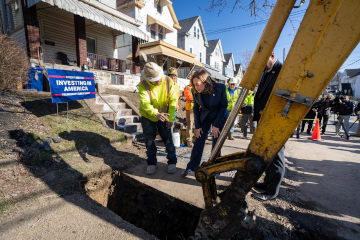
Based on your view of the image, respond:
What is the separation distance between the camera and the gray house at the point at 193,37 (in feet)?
75.7

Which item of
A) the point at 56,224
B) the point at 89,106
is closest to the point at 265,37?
the point at 56,224

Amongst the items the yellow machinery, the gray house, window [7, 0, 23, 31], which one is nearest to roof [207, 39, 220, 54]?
the gray house

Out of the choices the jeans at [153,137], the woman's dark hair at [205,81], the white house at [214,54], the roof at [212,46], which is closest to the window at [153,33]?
the white house at [214,54]

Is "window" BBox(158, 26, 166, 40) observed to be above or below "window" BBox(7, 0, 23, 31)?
above

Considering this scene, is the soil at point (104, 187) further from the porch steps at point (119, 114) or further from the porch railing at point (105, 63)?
the porch railing at point (105, 63)

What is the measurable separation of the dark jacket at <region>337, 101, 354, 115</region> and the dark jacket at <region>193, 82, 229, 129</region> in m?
7.96

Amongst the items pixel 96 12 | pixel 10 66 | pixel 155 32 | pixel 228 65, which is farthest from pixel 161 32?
pixel 228 65

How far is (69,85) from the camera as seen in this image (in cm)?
462

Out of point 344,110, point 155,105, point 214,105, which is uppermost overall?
point 214,105

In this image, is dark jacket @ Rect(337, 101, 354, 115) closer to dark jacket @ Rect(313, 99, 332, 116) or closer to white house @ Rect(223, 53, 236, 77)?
dark jacket @ Rect(313, 99, 332, 116)

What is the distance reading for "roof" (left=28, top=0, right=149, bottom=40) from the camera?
746 cm

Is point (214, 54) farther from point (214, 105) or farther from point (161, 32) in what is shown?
point (214, 105)

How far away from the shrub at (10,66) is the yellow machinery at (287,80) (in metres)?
6.37

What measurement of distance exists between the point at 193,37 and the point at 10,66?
22749 millimetres
